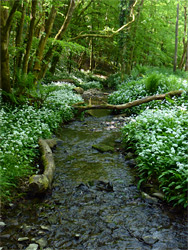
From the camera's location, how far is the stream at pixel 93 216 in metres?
3.16

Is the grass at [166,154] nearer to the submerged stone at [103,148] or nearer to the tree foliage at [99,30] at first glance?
the submerged stone at [103,148]

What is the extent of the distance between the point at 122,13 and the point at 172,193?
57.8 feet

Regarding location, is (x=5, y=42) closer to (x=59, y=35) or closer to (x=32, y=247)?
(x=59, y=35)

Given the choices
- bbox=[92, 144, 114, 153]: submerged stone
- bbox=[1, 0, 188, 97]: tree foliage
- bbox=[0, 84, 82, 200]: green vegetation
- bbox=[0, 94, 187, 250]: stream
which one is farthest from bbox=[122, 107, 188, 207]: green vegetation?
bbox=[1, 0, 188, 97]: tree foliage

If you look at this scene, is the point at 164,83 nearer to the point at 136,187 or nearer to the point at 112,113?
the point at 112,113

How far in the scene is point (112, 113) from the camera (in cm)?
1171

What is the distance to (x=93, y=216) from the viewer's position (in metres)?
3.80

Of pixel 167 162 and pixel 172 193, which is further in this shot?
pixel 167 162

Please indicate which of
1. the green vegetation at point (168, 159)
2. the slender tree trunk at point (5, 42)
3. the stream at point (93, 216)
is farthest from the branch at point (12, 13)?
the green vegetation at point (168, 159)

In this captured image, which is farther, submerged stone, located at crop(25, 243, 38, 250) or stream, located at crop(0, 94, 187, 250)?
stream, located at crop(0, 94, 187, 250)

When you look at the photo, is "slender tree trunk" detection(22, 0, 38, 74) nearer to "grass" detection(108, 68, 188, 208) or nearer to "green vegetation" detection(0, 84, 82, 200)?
"green vegetation" detection(0, 84, 82, 200)

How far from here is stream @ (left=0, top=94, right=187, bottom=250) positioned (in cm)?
316

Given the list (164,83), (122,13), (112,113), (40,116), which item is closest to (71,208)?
(40,116)

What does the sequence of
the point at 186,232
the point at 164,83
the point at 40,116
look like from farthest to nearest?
the point at 164,83
the point at 40,116
the point at 186,232
